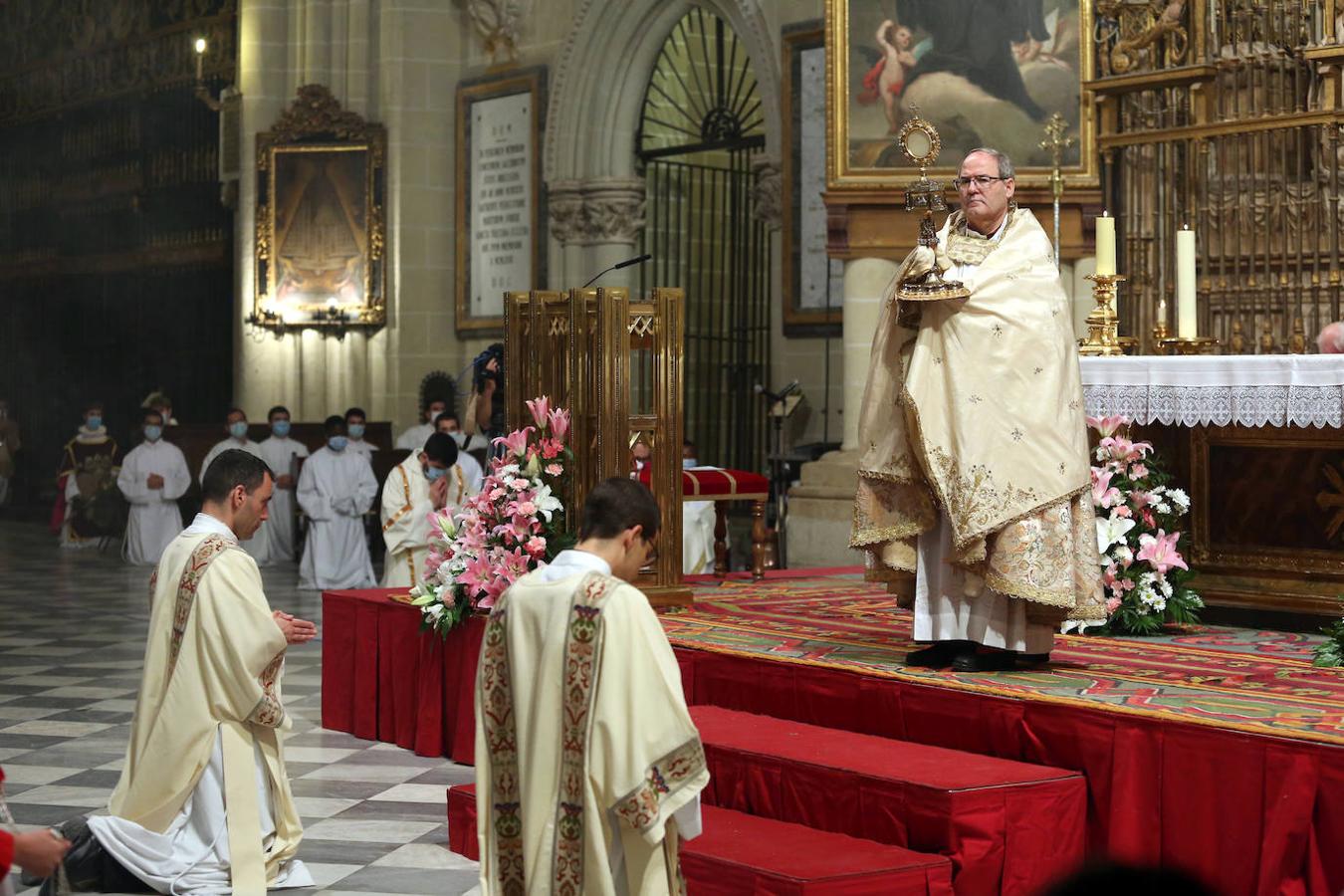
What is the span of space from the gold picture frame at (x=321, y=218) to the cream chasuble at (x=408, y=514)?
7203mm

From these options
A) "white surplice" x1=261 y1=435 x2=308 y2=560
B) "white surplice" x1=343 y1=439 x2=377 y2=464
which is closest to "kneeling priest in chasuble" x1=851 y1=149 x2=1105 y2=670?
"white surplice" x1=343 y1=439 x2=377 y2=464

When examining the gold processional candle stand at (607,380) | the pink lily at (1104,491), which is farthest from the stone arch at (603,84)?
the pink lily at (1104,491)

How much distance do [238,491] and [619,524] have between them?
75.7 inches

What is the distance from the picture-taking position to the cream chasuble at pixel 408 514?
10750 mm

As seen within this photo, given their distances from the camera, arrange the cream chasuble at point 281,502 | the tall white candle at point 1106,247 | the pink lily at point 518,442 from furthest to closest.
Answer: the cream chasuble at point 281,502, the tall white candle at point 1106,247, the pink lily at point 518,442

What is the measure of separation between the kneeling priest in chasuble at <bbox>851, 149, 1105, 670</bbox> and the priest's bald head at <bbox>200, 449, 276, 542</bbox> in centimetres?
199

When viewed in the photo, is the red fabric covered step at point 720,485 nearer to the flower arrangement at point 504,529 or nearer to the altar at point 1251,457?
the flower arrangement at point 504,529

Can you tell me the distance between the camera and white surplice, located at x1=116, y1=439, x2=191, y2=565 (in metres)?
17.4

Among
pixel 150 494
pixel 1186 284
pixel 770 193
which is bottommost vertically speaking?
pixel 150 494

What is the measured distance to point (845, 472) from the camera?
39.5 ft

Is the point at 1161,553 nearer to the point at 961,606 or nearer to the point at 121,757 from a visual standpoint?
the point at 961,606

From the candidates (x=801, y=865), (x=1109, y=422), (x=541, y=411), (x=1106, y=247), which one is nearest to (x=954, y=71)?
(x=1106, y=247)

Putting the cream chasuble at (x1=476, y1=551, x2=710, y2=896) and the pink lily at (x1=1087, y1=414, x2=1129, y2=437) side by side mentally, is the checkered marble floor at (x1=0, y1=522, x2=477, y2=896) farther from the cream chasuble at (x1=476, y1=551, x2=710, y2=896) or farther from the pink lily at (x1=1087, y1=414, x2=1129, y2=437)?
the pink lily at (x1=1087, y1=414, x2=1129, y2=437)

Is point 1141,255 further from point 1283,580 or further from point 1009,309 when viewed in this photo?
point 1009,309
